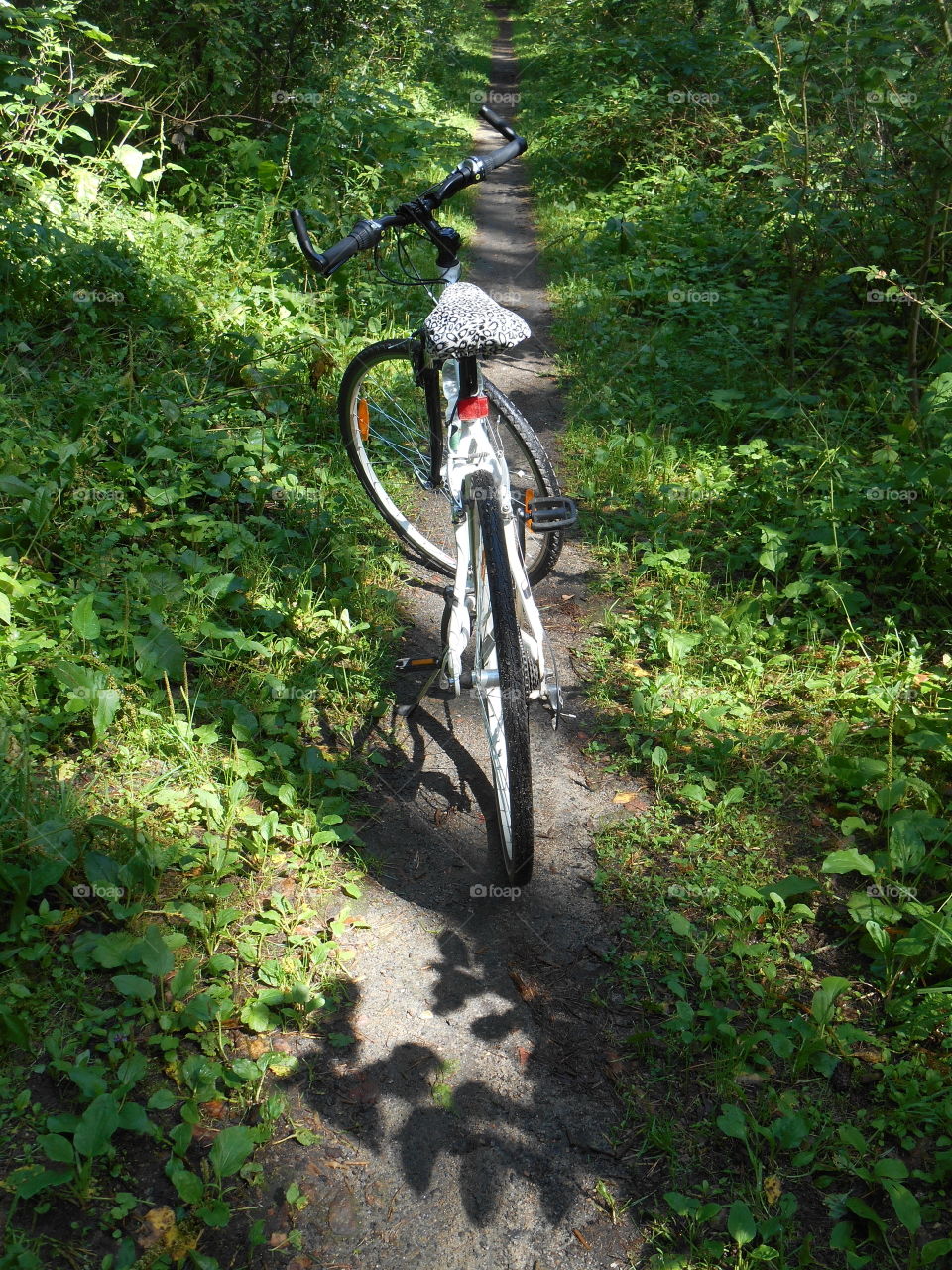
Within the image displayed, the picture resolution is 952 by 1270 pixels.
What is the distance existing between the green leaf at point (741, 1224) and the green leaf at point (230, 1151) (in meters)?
1.11

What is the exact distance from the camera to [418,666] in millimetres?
3451

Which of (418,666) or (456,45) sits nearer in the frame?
(418,666)

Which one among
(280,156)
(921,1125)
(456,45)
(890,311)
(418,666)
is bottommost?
(921,1125)

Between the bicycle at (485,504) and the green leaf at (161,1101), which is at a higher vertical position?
the bicycle at (485,504)

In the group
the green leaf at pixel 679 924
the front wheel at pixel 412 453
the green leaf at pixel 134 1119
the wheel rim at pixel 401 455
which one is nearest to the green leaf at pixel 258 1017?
the green leaf at pixel 134 1119

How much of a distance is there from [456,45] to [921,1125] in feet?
57.8

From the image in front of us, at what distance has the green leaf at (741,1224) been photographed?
79.1 inches

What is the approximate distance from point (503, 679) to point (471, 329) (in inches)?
41.1

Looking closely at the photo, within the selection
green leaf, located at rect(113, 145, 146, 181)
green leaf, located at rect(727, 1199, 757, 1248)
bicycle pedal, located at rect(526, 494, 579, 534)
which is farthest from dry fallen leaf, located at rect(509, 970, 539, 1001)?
green leaf, located at rect(113, 145, 146, 181)

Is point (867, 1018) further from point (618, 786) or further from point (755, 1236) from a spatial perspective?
point (618, 786)

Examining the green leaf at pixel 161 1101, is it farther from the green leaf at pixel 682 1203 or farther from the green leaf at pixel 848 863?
the green leaf at pixel 848 863

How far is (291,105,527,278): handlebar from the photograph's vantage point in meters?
3.01

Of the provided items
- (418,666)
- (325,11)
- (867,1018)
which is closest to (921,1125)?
(867,1018)

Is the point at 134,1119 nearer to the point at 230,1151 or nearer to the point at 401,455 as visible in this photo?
the point at 230,1151
